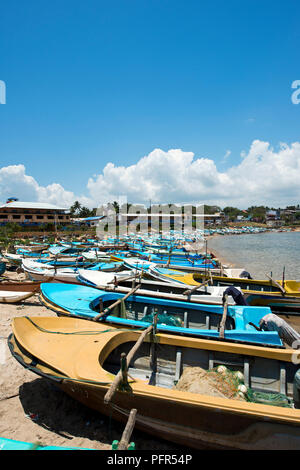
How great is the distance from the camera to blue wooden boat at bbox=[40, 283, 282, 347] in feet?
19.5

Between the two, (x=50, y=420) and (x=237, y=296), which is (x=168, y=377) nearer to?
(x=50, y=420)

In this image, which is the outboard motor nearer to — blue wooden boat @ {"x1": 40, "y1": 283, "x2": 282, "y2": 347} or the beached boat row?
the beached boat row

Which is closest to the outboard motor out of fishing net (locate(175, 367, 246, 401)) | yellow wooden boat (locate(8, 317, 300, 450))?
yellow wooden boat (locate(8, 317, 300, 450))

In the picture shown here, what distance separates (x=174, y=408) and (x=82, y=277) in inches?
345

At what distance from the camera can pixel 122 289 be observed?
9.10 m

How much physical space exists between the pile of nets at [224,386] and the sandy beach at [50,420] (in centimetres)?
109

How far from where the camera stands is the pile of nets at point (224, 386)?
178 inches

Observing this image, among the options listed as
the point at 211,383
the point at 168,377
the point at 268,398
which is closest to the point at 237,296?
the point at 268,398

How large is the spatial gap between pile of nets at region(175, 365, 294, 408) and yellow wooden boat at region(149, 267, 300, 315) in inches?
264

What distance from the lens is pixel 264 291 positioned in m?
12.4

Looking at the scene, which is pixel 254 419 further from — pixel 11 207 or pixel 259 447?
pixel 11 207

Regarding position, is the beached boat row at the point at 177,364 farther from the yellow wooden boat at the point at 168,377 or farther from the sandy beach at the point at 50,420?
the sandy beach at the point at 50,420

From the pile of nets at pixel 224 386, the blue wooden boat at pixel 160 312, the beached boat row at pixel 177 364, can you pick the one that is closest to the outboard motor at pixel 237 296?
the beached boat row at pixel 177 364
